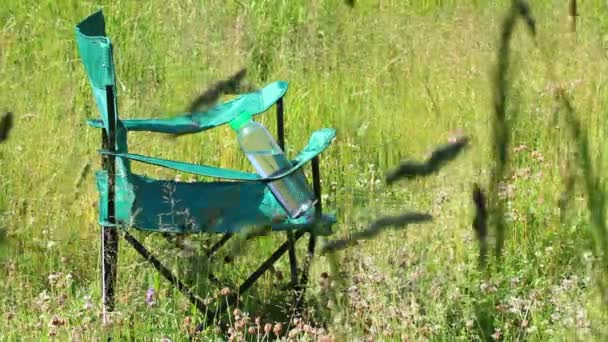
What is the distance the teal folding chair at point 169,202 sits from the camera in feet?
10.5

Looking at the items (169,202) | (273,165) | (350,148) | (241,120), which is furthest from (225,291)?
(350,148)

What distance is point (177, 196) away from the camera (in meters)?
3.51

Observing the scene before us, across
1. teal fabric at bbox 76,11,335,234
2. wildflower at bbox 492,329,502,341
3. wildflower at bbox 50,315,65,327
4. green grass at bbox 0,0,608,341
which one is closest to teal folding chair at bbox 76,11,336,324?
teal fabric at bbox 76,11,335,234

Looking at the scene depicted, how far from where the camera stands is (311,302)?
344 centimetres

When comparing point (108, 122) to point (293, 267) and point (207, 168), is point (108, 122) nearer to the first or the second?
point (207, 168)

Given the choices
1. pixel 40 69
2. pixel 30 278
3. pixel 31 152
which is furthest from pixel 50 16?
pixel 30 278

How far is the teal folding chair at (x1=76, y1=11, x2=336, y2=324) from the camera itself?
3195mm

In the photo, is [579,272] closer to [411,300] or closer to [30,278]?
[411,300]

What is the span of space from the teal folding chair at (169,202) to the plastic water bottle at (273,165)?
50 mm

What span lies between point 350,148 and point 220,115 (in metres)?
0.99

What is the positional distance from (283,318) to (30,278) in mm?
850

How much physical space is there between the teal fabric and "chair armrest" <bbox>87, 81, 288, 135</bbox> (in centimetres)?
4

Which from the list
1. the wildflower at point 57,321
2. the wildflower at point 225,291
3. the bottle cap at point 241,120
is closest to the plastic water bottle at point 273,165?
the bottle cap at point 241,120

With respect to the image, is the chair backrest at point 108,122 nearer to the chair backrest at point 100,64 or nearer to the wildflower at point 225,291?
the chair backrest at point 100,64
